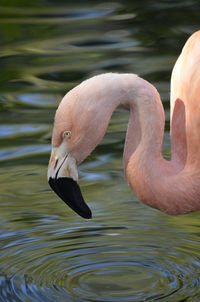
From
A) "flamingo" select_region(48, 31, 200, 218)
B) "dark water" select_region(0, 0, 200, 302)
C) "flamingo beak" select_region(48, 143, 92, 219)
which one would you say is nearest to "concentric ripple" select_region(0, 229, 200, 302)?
"dark water" select_region(0, 0, 200, 302)

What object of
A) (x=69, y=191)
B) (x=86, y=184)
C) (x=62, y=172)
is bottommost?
(x=86, y=184)

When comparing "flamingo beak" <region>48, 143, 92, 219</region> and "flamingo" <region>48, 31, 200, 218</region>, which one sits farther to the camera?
"flamingo beak" <region>48, 143, 92, 219</region>

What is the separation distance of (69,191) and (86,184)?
5.12ft

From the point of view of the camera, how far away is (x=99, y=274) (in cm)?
411

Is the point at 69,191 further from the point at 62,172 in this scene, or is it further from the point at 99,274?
the point at 99,274

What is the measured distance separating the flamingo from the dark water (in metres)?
0.41

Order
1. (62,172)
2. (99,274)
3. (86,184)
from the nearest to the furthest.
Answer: (62,172)
(99,274)
(86,184)

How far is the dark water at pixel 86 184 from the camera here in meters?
4.06

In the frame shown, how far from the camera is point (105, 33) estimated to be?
8.89m

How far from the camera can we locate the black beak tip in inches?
147

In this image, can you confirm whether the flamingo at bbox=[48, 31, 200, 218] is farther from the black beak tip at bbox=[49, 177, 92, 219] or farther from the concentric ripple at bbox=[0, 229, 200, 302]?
the concentric ripple at bbox=[0, 229, 200, 302]

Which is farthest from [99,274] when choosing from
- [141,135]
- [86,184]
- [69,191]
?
[86,184]

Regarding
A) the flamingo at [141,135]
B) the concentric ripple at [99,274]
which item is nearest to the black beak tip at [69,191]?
the flamingo at [141,135]

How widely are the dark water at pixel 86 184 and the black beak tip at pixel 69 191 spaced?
16.7 inches
